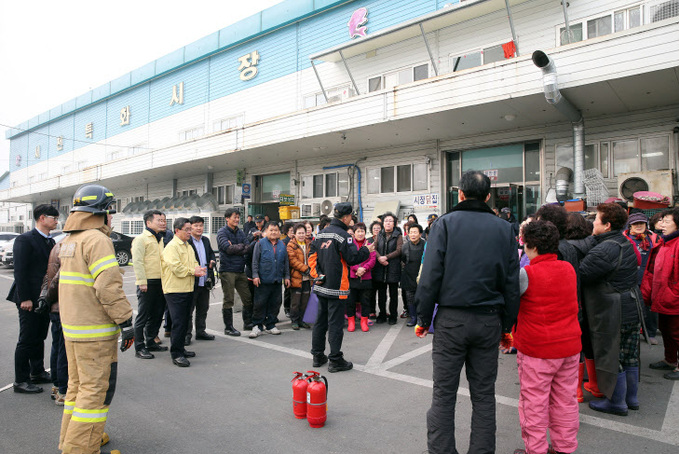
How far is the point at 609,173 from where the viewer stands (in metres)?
11.4

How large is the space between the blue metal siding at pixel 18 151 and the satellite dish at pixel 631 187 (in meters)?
46.7

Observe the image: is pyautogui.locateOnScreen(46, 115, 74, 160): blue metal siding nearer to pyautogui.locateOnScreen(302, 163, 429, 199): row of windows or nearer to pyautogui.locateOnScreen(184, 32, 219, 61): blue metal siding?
pyautogui.locateOnScreen(184, 32, 219, 61): blue metal siding

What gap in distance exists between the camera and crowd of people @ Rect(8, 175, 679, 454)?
9.75 ft

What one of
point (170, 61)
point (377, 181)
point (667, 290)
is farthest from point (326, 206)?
point (170, 61)

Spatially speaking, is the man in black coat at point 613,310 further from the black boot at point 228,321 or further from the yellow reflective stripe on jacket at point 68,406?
the black boot at point 228,321

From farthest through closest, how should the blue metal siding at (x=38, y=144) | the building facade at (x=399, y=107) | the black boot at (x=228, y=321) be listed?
1. the blue metal siding at (x=38, y=144)
2. the building facade at (x=399, y=107)
3. the black boot at (x=228, y=321)

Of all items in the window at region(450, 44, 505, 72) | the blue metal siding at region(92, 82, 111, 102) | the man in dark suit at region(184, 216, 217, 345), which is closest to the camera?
the man in dark suit at region(184, 216, 217, 345)

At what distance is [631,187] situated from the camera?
10.1 metres

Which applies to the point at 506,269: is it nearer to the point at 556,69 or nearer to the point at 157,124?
the point at 556,69

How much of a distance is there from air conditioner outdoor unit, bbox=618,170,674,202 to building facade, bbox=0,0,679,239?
57 millimetres

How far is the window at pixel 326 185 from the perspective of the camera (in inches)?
674

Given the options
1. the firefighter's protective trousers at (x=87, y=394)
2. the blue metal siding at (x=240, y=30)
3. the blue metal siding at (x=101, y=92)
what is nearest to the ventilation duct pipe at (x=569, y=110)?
the firefighter's protective trousers at (x=87, y=394)

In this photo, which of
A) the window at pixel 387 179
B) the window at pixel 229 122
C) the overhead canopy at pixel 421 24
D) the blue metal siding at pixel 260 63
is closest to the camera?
the overhead canopy at pixel 421 24

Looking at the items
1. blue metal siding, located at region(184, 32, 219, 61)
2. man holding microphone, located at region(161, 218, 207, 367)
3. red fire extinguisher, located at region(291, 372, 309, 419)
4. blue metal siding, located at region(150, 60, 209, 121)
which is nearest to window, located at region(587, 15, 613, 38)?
man holding microphone, located at region(161, 218, 207, 367)
